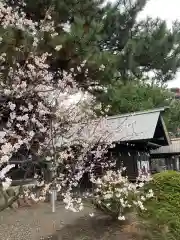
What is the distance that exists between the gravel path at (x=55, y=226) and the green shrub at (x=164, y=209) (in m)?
0.98

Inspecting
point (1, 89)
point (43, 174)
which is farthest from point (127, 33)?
point (1, 89)

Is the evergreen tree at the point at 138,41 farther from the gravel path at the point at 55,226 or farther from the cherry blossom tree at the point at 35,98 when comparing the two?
the gravel path at the point at 55,226

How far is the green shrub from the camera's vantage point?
22.0ft

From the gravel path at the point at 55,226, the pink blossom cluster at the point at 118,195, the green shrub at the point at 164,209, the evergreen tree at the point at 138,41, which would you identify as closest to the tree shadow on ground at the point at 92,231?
the gravel path at the point at 55,226

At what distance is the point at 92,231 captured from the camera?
8.47 m

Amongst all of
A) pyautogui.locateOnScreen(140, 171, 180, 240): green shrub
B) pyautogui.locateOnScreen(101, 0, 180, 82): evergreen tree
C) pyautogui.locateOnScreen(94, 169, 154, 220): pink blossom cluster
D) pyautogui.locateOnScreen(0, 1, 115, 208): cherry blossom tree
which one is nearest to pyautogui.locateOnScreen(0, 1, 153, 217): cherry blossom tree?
pyautogui.locateOnScreen(0, 1, 115, 208): cherry blossom tree

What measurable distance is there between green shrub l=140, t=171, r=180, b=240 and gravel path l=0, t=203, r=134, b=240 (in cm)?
A: 98

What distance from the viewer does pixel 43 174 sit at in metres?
12.4

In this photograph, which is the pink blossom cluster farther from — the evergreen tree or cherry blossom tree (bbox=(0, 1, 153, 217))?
the evergreen tree

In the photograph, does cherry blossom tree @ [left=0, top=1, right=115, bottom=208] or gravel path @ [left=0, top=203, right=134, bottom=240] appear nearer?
cherry blossom tree @ [left=0, top=1, right=115, bottom=208]

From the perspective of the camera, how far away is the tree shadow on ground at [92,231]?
314 inches

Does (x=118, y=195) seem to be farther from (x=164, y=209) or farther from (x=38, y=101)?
(x=38, y=101)

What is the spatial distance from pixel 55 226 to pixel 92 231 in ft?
4.49

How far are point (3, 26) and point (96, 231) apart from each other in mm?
5184
